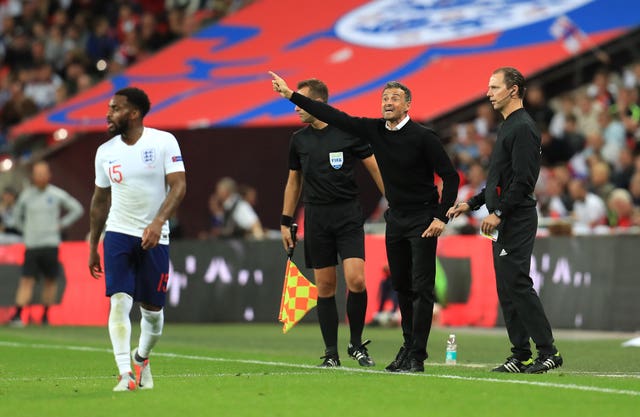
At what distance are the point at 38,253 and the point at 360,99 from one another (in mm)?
5973

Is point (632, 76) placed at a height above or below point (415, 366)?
above

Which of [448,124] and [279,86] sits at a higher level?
[448,124]

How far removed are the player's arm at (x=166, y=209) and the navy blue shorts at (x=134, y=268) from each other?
0.16 m

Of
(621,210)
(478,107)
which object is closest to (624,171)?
(621,210)

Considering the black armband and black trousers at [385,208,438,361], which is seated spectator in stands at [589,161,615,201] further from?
black trousers at [385,208,438,361]

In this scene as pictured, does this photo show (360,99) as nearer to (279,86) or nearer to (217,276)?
(217,276)

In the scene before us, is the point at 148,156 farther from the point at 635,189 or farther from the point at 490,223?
the point at 635,189

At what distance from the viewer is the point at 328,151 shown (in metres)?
12.0

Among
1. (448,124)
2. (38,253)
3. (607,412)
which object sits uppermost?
(448,124)

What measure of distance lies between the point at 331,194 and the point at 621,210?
8.06 metres

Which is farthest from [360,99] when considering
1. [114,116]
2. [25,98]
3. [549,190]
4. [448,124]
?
[114,116]

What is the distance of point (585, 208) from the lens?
19922 mm

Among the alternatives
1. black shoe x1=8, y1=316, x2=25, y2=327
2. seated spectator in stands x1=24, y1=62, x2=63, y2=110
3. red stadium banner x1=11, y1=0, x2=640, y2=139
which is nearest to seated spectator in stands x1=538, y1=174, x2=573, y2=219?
red stadium banner x1=11, y1=0, x2=640, y2=139

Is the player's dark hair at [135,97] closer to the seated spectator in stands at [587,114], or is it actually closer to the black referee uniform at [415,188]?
the black referee uniform at [415,188]
